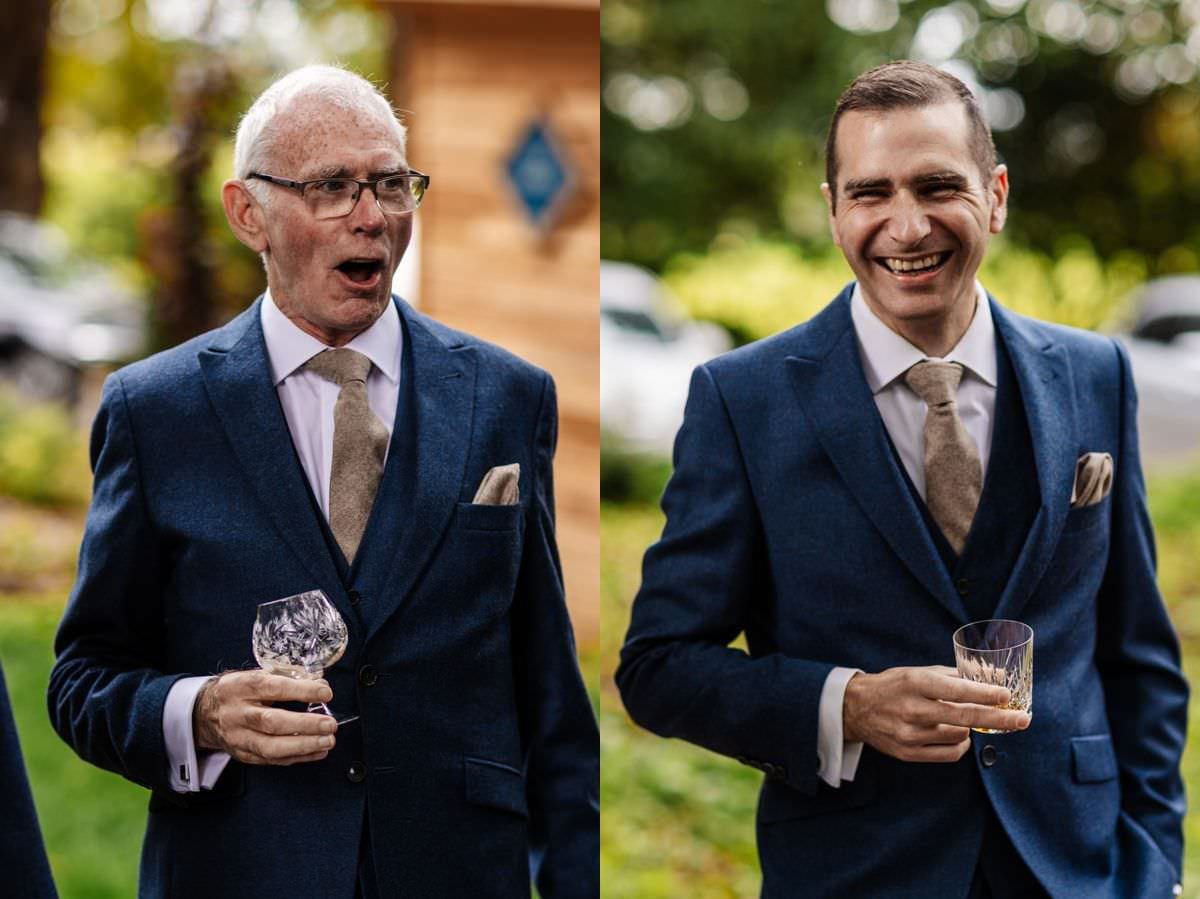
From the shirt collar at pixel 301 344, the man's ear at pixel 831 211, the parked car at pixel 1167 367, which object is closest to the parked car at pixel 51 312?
the parked car at pixel 1167 367

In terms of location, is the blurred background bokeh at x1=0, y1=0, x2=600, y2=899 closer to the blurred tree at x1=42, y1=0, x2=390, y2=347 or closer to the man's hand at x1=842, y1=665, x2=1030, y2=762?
the blurred tree at x1=42, y1=0, x2=390, y2=347

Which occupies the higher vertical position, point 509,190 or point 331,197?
point 509,190

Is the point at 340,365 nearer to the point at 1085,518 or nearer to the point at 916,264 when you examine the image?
the point at 916,264

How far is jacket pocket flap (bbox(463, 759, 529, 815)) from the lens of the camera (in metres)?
2.29

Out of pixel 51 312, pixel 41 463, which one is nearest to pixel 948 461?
pixel 41 463

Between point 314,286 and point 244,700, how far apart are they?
0.60 meters

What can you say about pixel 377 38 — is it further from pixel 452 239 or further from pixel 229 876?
pixel 229 876

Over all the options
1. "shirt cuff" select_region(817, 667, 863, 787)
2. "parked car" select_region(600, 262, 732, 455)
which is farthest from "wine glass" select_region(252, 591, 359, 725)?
"parked car" select_region(600, 262, 732, 455)

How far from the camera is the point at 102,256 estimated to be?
997 centimetres

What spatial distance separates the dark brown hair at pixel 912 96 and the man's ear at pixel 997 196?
1 cm

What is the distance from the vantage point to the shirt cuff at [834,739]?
230 centimetres

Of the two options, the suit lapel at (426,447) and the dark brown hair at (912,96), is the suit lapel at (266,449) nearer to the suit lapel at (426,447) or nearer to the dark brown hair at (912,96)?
the suit lapel at (426,447)

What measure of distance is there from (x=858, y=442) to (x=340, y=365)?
0.80 metres

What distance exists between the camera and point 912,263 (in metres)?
2.31
